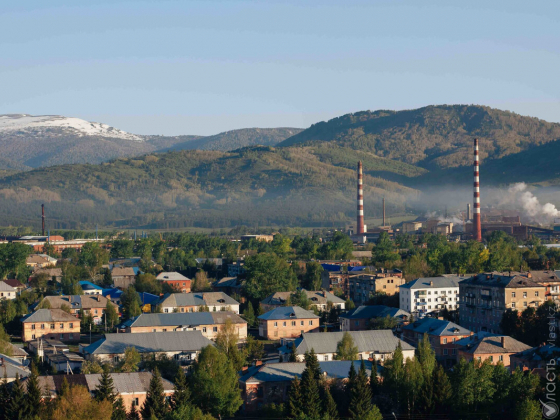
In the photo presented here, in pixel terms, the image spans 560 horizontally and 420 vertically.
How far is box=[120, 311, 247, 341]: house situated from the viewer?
191ft

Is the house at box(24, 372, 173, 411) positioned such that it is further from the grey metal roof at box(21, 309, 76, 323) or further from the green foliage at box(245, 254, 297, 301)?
the green foliage at box(245, 254, 297, 301)

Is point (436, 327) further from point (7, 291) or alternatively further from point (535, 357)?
point (7, 291)

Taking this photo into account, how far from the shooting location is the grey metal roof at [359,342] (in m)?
50.1

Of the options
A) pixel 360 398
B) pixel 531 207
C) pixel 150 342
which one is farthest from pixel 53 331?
pixel 531 207

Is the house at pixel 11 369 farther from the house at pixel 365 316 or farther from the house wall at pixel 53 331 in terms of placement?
the house at pixel 365 316

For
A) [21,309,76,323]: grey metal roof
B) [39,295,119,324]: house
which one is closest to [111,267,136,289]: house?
[39,295,119,324]: house

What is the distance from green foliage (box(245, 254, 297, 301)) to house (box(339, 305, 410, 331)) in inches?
410

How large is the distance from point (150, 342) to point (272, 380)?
31.4ft

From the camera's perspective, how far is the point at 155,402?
39.2m

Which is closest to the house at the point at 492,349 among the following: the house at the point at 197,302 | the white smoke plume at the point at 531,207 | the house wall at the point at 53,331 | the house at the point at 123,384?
the house at the point at 123,384

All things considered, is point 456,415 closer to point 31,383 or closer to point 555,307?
point 31,383

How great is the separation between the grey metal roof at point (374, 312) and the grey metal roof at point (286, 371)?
15795 millimetres

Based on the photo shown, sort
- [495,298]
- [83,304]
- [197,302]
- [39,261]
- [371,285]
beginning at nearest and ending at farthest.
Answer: [495,298] < [197,302] < [83,304] < [371,285] < [39,261]

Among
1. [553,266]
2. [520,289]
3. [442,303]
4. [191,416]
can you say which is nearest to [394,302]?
[442,303]
